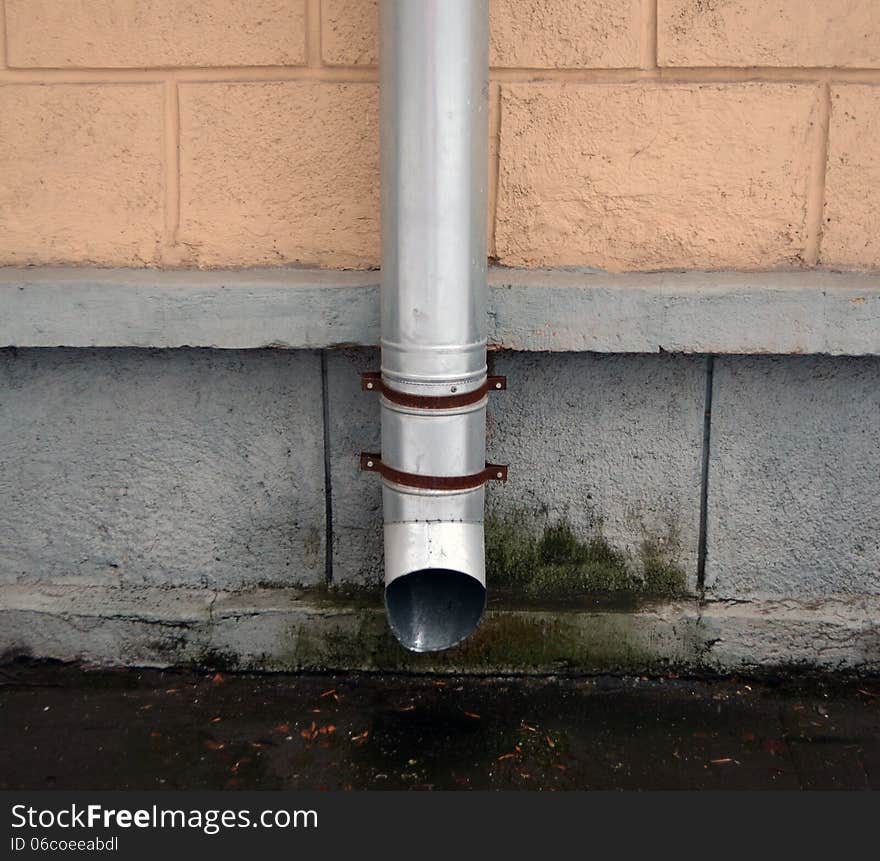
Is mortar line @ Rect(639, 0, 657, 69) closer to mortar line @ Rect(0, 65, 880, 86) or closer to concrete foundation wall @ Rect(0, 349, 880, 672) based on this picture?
mortar line @ Rect(0, 65, 880, 86)

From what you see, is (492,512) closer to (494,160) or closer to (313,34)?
(494,160)

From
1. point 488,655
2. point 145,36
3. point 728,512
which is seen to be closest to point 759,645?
point 728,512

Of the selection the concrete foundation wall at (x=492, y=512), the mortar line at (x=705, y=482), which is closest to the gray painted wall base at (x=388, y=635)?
the concrete foundation wall at (x=492, y=512)

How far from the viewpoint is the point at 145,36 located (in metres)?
3.31

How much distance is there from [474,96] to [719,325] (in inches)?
41.1

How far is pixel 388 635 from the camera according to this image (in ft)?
11.7

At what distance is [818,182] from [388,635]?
200 cm

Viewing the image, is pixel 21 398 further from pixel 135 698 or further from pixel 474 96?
pixel 474 96

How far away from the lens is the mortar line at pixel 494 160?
3.30 m

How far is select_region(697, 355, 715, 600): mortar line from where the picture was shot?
11.4 feet

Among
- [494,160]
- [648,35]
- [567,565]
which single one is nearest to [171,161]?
[494,160]

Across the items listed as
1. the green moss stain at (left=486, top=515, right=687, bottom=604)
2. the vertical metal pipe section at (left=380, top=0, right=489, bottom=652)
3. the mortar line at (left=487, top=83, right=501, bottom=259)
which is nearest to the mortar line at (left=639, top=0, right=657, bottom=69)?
the mortar line at (left=487, top=83, right=501, bottom=259)

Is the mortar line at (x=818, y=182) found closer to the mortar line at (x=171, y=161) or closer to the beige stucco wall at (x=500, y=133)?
the beige stucco wall at (x=500, y=133)

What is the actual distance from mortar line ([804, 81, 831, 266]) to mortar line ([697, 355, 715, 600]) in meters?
0.46
